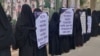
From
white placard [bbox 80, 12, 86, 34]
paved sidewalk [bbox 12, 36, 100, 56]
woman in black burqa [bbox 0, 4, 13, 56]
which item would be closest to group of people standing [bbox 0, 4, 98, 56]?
woman in black burqa [bbox 0, 4, 13, 56]

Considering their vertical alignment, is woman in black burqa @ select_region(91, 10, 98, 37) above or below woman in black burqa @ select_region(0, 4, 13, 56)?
below

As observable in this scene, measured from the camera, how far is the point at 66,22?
29.2ft

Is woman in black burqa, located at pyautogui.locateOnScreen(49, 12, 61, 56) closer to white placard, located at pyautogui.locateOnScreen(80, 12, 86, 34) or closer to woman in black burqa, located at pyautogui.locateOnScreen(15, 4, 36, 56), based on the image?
woman in black burqa, located at pyautogui.locateOnScreen(15, 4, 36, 56)

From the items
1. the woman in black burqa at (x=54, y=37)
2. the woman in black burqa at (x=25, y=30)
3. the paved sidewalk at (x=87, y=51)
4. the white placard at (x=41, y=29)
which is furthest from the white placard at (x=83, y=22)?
the woman in black burqa at (x=25, y=30)

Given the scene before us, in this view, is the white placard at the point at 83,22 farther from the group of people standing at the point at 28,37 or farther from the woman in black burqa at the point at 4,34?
the woman in black burqa at the point at 4,34

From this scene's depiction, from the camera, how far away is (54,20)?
9.05m

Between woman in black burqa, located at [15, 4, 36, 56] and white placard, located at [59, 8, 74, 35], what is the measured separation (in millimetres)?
2033

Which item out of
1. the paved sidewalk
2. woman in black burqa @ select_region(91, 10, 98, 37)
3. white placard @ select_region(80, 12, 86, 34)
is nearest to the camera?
the paved sidewalk

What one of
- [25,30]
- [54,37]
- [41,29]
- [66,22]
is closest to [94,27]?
[66,22]

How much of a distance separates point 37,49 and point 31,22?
2.46 feet

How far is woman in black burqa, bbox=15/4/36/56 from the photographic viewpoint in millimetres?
6723

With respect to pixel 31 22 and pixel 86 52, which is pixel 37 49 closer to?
pixel 31 22

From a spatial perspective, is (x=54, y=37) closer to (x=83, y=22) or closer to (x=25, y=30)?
(x=25, y=30)

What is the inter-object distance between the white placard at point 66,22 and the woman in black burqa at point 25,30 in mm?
2033
